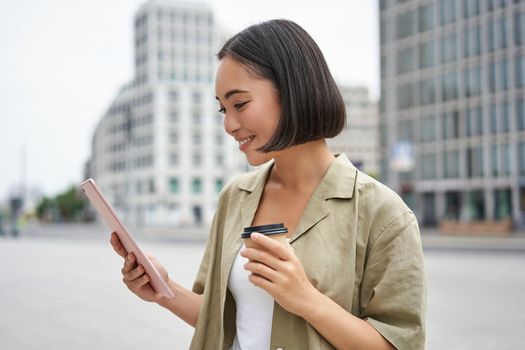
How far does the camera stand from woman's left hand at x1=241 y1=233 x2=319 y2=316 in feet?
4.60

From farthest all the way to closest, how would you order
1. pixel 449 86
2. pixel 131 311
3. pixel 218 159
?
1. pixel 218 159
2. pixel 449 86
3. pixel 131 311

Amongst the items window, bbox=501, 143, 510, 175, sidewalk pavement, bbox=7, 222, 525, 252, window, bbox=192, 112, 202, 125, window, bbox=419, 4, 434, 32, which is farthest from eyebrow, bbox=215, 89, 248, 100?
window, bbox=192, 112, 202, 125

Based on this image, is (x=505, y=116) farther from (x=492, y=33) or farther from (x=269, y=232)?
(x=269, y=232)

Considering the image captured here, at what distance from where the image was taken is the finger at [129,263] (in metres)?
1.87

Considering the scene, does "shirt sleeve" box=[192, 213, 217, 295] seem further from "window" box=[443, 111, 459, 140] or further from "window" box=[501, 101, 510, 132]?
"window" box=[443, 111, 459, 140]

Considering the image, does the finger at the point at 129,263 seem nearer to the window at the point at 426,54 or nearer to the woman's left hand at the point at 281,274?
the woman's left hand at the point at 281,274

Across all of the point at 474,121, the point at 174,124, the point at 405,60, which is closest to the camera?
the point at 474,121

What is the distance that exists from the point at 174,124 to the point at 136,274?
87.0 meters

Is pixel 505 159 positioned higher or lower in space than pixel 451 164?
higher

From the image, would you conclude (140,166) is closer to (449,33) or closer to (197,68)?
(197,68)

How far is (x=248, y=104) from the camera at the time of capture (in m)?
1.65

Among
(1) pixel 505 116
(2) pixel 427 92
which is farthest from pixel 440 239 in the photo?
(2) pixel 427 92

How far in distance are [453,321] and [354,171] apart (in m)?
7.17

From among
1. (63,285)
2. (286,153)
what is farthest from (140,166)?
(286,153)
